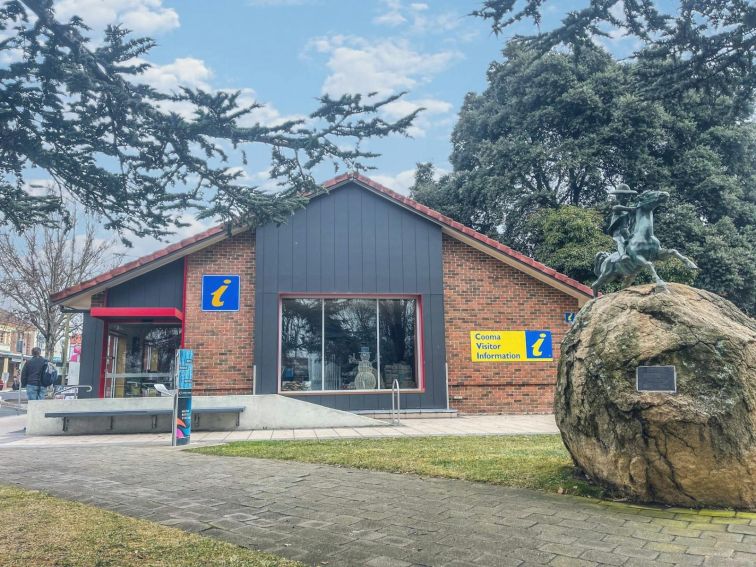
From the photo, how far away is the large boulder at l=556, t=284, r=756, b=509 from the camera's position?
186 inches

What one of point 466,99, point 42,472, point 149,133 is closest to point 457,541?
point 149,133

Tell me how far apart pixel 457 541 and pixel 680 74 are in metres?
5.34

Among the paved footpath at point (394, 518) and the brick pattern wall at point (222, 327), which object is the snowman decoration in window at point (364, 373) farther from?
the paved footpath at point (394, 518)

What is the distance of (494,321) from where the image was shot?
14.5 meters

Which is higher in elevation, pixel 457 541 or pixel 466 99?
pixel 466 99

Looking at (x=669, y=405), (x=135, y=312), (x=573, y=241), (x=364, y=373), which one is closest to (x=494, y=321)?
(x=364, y=373)

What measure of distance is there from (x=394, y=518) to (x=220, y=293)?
32.9ft

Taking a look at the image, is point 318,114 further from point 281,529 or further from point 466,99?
point 466,99

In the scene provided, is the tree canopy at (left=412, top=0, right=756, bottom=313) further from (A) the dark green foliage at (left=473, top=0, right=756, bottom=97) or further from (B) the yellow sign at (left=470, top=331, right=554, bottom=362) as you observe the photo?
(A) the dark green foliage at (left=473, top=0, right=756, bottom=97)

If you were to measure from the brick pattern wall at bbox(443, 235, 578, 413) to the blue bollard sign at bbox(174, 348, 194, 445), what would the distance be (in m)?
6.62

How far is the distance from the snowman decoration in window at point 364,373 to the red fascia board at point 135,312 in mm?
4348

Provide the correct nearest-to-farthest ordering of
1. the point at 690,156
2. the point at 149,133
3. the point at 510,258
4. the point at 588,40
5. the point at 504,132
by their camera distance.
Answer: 1. the point at 149,133
2. the point at 588,40
3. the point at 510,258
4. the point at 690,156
5. the point at 504,132

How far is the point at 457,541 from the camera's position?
402cm

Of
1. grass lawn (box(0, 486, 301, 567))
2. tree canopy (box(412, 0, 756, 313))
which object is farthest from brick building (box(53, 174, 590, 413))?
grass lawn (box(0, 486, 301, 567))
